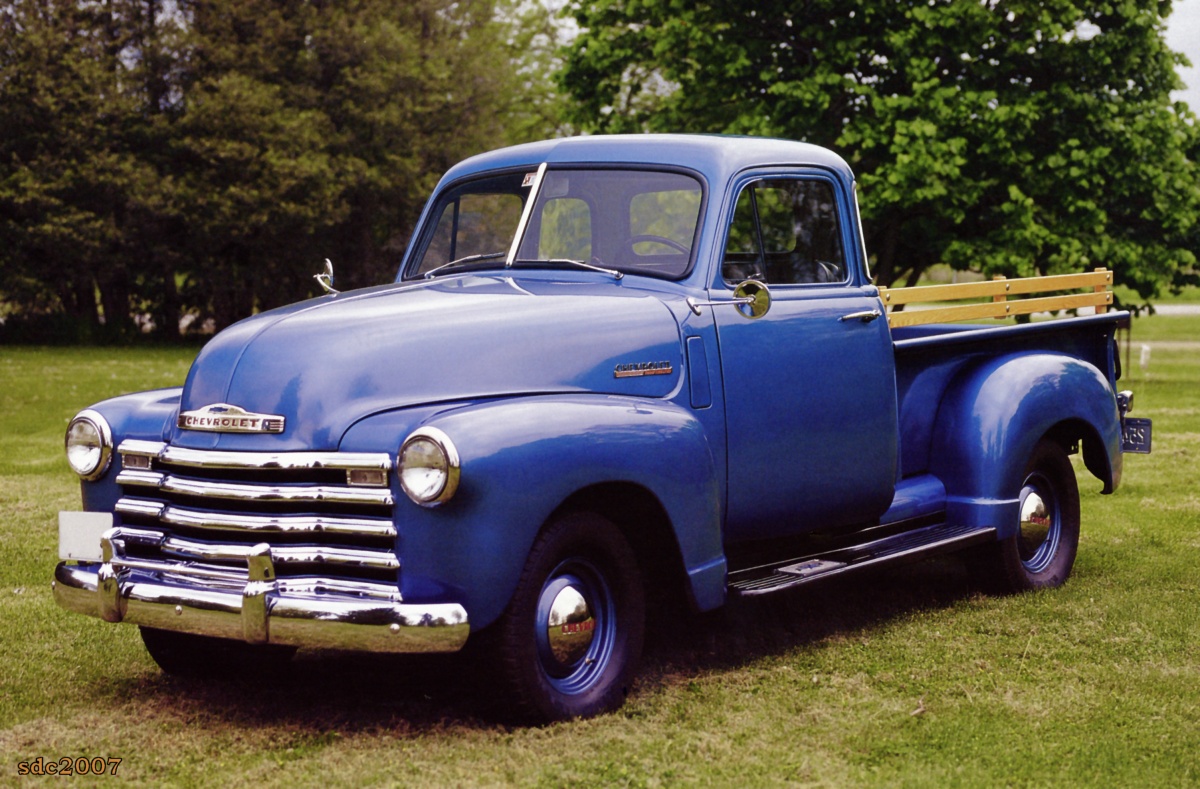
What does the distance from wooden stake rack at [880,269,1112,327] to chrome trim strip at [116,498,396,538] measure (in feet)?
11.6

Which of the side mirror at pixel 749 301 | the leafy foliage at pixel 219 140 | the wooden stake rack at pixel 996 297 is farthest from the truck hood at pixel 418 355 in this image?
the leafy foliage at pixel 219 140

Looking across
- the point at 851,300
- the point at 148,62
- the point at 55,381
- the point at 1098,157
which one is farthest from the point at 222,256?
the point at 851,300

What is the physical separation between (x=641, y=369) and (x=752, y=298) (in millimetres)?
609

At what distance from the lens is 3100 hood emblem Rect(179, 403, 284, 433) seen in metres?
4.57

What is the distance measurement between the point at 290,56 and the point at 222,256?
201 inches

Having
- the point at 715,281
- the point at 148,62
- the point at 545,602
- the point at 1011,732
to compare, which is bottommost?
the point at 1011,732

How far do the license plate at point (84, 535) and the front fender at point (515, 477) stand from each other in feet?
3.92

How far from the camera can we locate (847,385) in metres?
5.99

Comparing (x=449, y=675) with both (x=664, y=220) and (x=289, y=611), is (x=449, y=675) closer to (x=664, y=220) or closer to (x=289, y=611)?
(x=289, y=611)

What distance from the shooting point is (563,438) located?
4617mm

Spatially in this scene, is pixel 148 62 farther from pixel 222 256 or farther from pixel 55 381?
pixel 55 381

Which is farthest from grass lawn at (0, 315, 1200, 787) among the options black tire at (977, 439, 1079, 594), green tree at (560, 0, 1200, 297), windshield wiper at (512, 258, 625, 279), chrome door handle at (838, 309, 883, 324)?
green tree at (560, 0, 1200, 297)

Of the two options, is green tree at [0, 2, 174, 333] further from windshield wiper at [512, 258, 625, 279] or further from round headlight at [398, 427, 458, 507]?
round headlight at [398, 427, 458, 507]

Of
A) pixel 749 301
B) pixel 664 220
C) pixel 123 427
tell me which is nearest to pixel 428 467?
pixel 123 427
